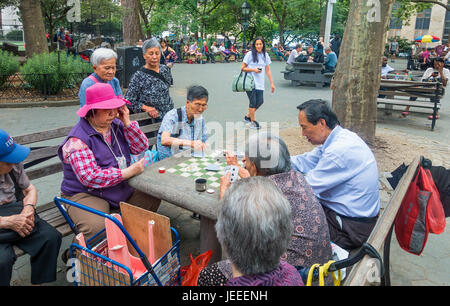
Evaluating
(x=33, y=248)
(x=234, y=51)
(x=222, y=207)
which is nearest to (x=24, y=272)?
(x=33, y=248)

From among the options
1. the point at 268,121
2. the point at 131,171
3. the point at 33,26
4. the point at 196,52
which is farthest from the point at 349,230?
the point at 196,52

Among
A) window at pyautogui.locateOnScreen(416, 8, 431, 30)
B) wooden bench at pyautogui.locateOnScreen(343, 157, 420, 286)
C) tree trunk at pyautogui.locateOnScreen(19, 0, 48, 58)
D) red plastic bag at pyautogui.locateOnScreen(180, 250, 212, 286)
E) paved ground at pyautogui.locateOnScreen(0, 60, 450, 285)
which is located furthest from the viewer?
window at pyautogui.locateOnScreen(416, 8, 431, 30)

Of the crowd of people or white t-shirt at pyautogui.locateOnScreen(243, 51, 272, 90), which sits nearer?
the crowd of people

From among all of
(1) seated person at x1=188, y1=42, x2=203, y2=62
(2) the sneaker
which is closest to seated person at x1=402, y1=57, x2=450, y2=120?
(2) the sneaker

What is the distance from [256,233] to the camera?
139 cm

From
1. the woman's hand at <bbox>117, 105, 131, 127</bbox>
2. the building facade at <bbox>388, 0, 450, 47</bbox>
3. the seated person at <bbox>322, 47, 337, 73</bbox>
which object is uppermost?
Result: the building facade at <bbox>388, 0, 450, 47</bbox>

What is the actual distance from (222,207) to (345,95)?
495cm

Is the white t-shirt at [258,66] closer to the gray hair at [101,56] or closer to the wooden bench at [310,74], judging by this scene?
the gray hair at [101,56]

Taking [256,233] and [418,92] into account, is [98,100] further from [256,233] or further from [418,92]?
[418,92]

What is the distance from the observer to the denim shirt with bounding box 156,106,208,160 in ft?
12.1

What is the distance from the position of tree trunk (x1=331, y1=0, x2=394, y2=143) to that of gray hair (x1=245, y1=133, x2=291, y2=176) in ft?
13.3

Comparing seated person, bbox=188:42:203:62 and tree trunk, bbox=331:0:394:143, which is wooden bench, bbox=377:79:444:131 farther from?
seated person, bbox=188:42:203:62

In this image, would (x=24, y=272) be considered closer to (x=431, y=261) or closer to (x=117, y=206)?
(x=117, y=206)

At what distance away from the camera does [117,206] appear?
293 centimetres
